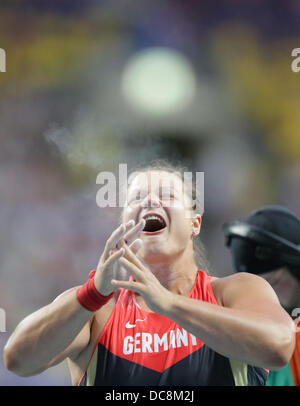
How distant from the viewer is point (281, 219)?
1.88 m

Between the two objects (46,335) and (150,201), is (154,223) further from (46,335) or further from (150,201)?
(46,335)

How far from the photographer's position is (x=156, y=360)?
106cm

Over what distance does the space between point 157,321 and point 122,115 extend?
7.45ft

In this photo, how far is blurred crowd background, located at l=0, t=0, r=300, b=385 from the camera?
269 centimetres

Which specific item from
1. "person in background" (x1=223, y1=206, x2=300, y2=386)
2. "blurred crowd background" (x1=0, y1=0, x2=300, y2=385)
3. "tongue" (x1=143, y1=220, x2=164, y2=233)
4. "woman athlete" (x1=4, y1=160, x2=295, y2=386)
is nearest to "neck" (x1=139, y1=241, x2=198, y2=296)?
"woman athlete" (x1=4, y1=160, x2=295, y2=386)

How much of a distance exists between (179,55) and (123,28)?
0.51 metres

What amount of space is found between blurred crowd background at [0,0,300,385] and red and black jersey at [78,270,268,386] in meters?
1.42

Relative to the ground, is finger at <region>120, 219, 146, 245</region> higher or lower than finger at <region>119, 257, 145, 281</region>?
higher

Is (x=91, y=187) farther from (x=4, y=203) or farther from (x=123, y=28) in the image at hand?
(x=123, y=28)

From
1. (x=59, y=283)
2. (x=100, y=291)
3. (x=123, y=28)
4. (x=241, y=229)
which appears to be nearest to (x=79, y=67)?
(x=123, y=28)

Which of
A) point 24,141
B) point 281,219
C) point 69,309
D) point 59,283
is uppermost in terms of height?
point 24,141

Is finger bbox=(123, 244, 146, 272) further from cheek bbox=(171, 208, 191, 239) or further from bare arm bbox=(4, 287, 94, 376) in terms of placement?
cheek bbox=(171, 208, 191, 239)

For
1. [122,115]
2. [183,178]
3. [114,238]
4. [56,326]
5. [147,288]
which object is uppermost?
[122,115]

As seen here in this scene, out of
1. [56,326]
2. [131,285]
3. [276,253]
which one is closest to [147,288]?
[131,285]
